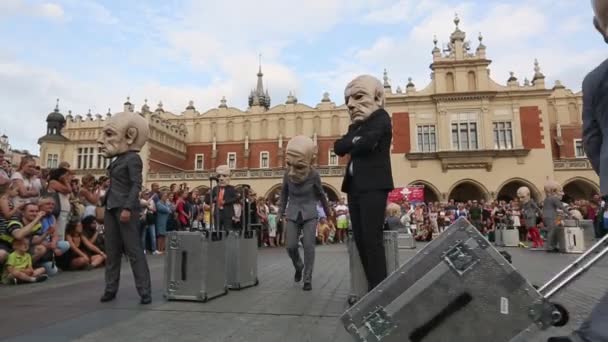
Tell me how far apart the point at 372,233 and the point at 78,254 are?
18.9ft

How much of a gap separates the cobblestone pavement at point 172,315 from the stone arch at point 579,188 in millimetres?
27791

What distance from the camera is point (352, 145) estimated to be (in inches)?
124

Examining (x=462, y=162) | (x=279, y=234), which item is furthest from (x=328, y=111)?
(x=279, y=234)

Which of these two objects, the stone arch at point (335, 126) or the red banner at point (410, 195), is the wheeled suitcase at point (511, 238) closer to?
the red banner at point (410, 195)

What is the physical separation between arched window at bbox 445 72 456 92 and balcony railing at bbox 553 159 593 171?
8844mm

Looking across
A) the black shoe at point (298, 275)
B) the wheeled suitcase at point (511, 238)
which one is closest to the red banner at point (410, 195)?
the wheeled suitcase at point (511, 238)

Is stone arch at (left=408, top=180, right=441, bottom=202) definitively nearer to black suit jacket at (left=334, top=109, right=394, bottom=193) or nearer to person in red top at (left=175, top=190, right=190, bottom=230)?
person in red top at (left=175, top=190, right=190, bottom=230)

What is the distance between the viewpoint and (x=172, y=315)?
3160 millimetres

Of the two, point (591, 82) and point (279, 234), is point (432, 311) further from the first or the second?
point (279, 234)

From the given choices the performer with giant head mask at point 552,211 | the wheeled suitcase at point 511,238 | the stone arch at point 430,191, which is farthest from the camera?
the stone arch at point 430,191

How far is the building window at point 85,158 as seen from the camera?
37219 mm

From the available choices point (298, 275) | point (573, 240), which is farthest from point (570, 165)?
point (298, 275)

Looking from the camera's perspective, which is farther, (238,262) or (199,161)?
(199,161)

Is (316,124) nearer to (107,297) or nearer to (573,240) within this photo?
(573,240)
